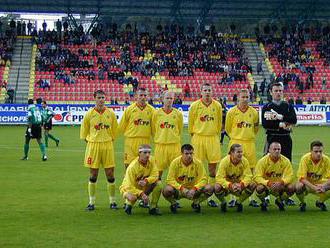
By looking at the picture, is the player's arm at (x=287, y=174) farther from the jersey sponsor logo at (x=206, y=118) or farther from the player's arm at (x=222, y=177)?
the jersey sponsor logo at (x=206, y=118)

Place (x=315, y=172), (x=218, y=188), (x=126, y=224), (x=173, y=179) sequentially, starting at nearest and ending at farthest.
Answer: (x=126, y=224) < (x=218, y=188) < (x=173, y=179) < (x=315, y=172)

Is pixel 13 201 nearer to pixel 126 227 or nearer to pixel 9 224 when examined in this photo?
pixel 9 224

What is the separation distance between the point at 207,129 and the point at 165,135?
2.59 ft

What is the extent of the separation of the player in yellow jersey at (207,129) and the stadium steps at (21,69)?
1210 inches

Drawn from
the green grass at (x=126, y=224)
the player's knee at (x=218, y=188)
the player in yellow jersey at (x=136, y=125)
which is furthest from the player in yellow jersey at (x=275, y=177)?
the player in yellow jersey at (x=136, y=125)

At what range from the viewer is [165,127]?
1276 centimetres

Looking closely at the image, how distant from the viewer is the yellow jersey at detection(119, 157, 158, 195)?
11359mm

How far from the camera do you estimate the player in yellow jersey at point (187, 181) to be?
11383mm

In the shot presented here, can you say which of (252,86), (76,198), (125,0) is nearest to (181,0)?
(125,0)

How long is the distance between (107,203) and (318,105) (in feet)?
97.6

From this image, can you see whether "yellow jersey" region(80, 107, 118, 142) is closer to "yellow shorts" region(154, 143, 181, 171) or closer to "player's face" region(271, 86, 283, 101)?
"yellow shorts" region(154, 143, 181, 171)

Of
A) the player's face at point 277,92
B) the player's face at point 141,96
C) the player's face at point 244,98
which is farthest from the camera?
the player's face at point 244,98

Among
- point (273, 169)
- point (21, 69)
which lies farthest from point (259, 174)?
point (21, 69)

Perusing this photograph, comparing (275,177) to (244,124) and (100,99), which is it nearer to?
(244,124)
